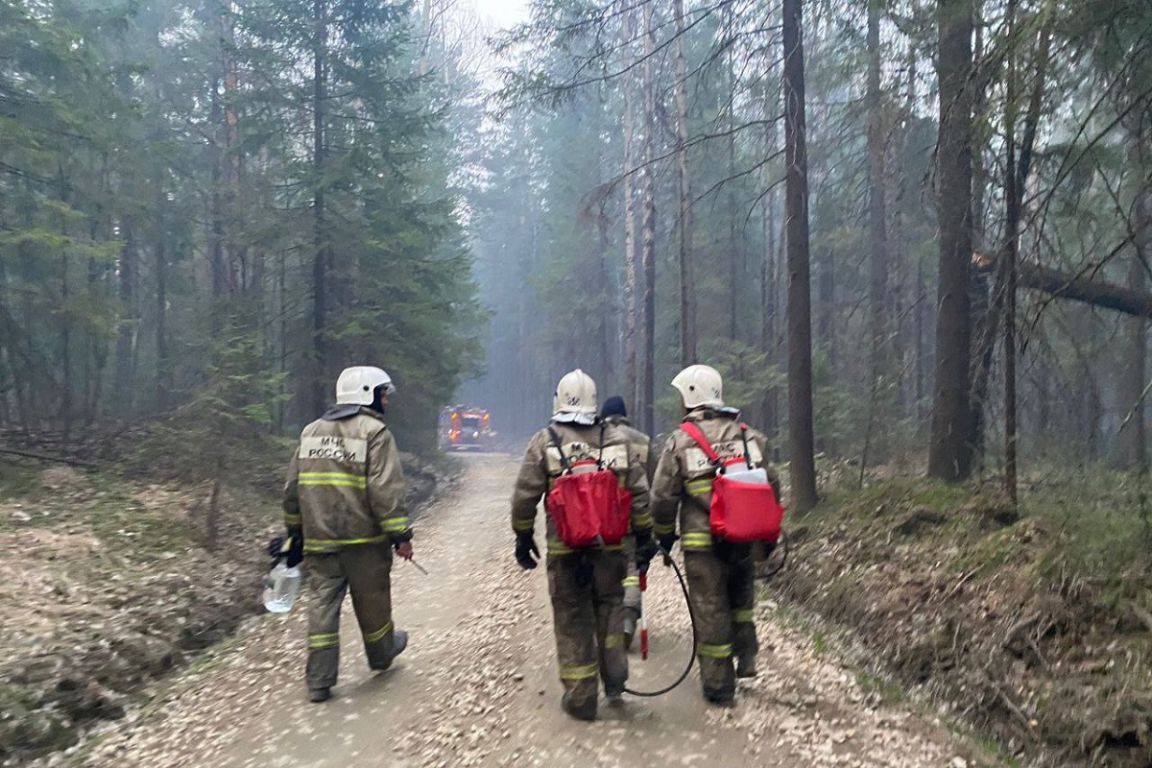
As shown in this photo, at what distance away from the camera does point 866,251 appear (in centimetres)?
2292

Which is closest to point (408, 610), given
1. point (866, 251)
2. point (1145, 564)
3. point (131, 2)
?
point (1145, 564)

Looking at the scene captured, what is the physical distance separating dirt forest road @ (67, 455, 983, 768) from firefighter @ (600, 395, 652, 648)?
387mm

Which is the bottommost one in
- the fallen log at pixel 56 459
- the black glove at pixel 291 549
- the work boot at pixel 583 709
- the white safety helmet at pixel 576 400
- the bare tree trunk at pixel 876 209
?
the work boot at pixel 583 709

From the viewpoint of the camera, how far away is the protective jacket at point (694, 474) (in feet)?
18.4

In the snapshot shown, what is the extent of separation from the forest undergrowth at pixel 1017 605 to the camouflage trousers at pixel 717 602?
139 centimetres

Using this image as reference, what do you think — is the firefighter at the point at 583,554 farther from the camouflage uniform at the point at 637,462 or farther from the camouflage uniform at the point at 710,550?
the camouflage uniform at the point at 710,550

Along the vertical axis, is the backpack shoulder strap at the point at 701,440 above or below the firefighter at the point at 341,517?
above

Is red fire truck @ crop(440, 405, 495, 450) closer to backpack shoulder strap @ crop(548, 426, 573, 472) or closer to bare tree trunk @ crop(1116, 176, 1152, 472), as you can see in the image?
bare tree trunk @ crop(1116, 176, 1152, 472)

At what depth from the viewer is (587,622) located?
5.55 metres

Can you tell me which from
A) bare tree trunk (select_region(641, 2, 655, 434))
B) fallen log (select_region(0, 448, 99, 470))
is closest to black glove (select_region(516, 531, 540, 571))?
fallen log (select_region(0, 448, 99, 470))

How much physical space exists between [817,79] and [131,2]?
498 inches

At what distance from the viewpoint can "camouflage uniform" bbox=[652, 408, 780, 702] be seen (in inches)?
220

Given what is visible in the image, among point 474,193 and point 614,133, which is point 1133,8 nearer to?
point 614,133

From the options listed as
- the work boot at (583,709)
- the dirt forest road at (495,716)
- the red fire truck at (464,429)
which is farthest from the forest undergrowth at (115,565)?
the red fire truck at (464,429)
